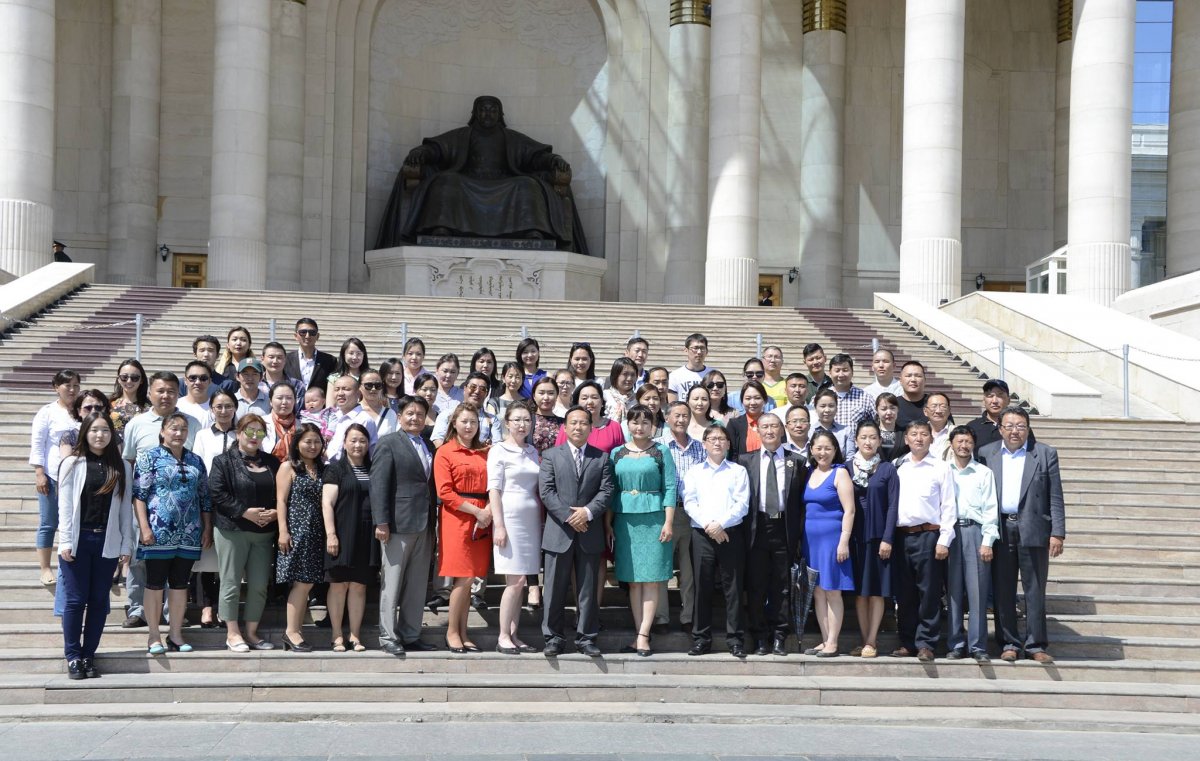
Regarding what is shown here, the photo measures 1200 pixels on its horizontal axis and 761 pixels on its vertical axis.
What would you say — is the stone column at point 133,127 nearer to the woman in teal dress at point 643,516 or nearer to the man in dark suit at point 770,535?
the woman in teal dress at point 643,516

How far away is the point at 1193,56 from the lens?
27.2 metres

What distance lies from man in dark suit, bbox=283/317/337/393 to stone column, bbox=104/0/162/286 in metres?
18.7

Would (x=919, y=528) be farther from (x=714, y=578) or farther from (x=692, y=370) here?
(x=692, y=370)

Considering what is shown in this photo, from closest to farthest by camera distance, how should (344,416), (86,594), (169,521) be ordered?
(86,594) → (169,521) → (344,416)

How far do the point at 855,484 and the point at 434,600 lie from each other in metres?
3.21

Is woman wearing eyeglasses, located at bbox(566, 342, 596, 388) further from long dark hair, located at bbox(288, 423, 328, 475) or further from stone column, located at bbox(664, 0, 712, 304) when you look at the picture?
stone column, located at bbox(664, 0, 712, 304)

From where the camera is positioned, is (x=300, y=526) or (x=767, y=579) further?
(x=767, y=579)

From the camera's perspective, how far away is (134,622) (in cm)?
905

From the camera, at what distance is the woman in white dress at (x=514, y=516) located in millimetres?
9008

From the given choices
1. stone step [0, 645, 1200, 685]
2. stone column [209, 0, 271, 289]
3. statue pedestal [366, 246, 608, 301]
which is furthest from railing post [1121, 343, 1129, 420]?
stone column [209, 0, 271, 289]

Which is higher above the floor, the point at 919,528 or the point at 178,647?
the point at 919,528

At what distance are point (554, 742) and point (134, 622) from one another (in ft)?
10.9

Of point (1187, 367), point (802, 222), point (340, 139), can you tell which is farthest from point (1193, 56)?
point (340, 139)

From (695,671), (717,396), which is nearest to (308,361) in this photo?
(717,396)
